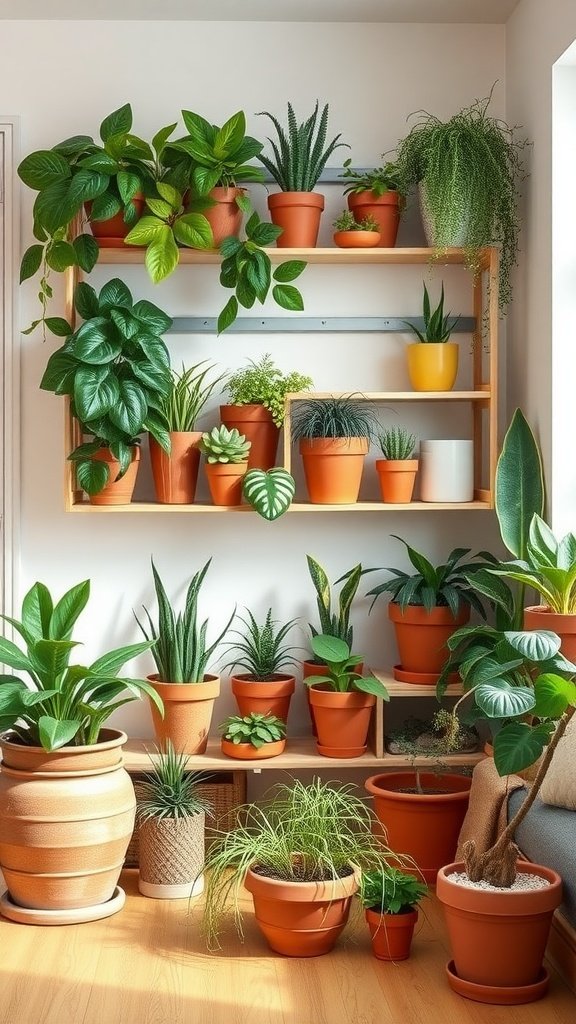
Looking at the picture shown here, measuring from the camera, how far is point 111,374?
3488mm

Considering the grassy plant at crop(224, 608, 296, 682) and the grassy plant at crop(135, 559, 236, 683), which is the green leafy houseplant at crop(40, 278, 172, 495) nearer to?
the grassy plant at crop(135, 559, 236, 683)

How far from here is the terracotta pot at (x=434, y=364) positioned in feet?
12.2

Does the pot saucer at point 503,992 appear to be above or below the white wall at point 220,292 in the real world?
below

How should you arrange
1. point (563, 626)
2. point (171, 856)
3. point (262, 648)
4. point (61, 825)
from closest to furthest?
1. point (563, 626)
2. point (61, 825)
3. point (171, 856)
4. point (262, 648)

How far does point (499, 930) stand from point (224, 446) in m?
1.67

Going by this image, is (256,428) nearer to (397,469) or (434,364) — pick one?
(397,469)

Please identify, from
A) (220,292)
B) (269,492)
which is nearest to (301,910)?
(269,492)

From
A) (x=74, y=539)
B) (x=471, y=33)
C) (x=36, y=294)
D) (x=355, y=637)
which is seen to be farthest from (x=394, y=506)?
(x=471, y=33)

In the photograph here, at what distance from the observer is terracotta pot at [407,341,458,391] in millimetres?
3723

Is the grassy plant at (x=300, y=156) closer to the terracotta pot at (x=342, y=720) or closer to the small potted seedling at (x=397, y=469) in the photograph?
the small potted seedling at (x=397, y=469)

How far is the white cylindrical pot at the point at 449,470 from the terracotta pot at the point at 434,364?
0.19 meters

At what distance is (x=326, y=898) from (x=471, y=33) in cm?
283

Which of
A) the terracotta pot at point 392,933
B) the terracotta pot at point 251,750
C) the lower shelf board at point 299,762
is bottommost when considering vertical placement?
the terracotta pot at point 392,933

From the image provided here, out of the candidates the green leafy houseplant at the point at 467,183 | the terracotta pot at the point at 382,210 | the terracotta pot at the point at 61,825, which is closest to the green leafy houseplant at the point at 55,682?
the terracotta pot at the point at 61,825
